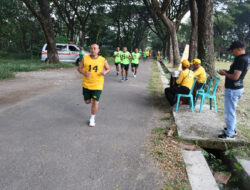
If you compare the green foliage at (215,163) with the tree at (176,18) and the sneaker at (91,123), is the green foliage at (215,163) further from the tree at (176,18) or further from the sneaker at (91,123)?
the tree at (176,18)

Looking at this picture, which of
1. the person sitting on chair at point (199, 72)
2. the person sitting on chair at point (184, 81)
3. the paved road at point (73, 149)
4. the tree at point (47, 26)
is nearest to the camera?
the paved road at point (73, 149)

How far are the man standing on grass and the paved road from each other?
60.8 inches

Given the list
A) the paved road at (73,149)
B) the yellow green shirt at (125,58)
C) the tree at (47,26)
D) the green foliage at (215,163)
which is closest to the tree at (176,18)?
the yellow green shirt at (125,58)

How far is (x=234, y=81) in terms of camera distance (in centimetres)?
386

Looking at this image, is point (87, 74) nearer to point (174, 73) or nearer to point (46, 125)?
point (46, 125)

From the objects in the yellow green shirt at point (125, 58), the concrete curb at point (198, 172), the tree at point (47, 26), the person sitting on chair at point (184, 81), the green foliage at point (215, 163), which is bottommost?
the green foliage at point (215, 163)

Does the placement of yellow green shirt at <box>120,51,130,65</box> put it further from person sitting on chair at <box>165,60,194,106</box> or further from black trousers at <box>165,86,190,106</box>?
person sitting on chair at <box>165,60,194,106</box>


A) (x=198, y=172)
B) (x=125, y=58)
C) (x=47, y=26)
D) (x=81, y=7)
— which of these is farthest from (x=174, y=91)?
(x=81, y=7)

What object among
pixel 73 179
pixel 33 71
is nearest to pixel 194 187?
pixel 73 179

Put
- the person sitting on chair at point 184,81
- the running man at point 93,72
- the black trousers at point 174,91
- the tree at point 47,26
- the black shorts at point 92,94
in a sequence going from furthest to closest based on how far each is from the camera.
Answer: the tree at point 47,26 → the black trousers at point 174,91 → the person sitting on chair at point 184,81 → the black shorts at point 92,94 → the running man at point 93,72

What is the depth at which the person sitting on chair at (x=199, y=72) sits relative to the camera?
6076 mm

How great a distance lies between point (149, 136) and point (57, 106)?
2912 millimetres

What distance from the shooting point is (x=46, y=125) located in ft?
15.1

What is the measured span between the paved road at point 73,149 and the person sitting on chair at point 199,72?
1.64m
